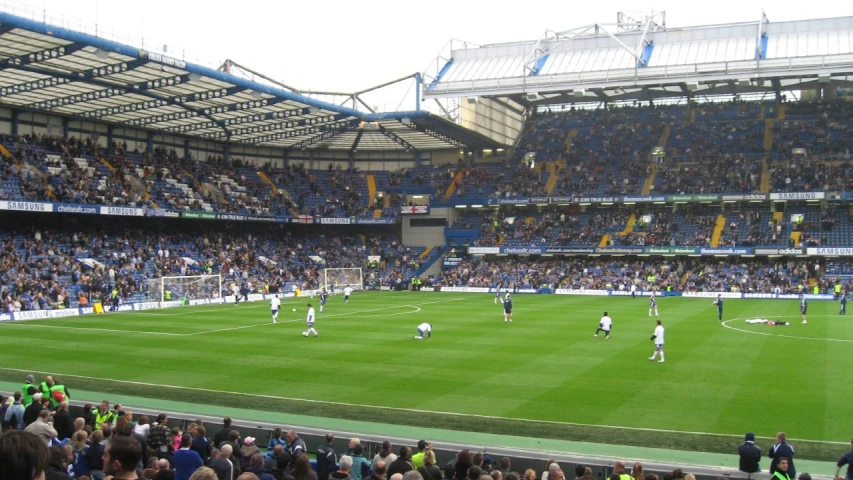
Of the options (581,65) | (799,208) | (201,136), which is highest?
(581,65)

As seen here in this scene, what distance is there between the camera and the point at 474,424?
18406 millimetres

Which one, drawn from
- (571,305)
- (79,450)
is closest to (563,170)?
(571,305)

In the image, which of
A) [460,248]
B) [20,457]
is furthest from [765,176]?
[20,457]

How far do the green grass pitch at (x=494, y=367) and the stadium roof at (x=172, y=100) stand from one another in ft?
51.1

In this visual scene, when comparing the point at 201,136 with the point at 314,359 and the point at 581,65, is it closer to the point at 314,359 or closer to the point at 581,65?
the point at 581,65

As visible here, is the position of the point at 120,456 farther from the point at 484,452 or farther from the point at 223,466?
the point at 484,452

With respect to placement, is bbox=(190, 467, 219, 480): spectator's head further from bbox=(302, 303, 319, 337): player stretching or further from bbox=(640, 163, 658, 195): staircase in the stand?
bbox=(640, 163, 658, 195): staircase in the stand

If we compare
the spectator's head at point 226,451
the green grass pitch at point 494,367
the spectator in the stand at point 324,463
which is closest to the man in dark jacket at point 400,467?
the spectator in the stand at point 324,463

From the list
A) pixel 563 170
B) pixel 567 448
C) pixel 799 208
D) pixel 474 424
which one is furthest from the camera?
pixel 563 170

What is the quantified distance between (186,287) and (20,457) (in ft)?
169

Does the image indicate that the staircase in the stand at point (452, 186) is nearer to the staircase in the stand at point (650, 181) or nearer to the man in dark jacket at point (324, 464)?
the staircase in the stand at point (650, 181)

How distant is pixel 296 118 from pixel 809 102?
165 feet

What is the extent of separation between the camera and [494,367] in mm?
25812

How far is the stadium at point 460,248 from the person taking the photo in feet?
63.7
